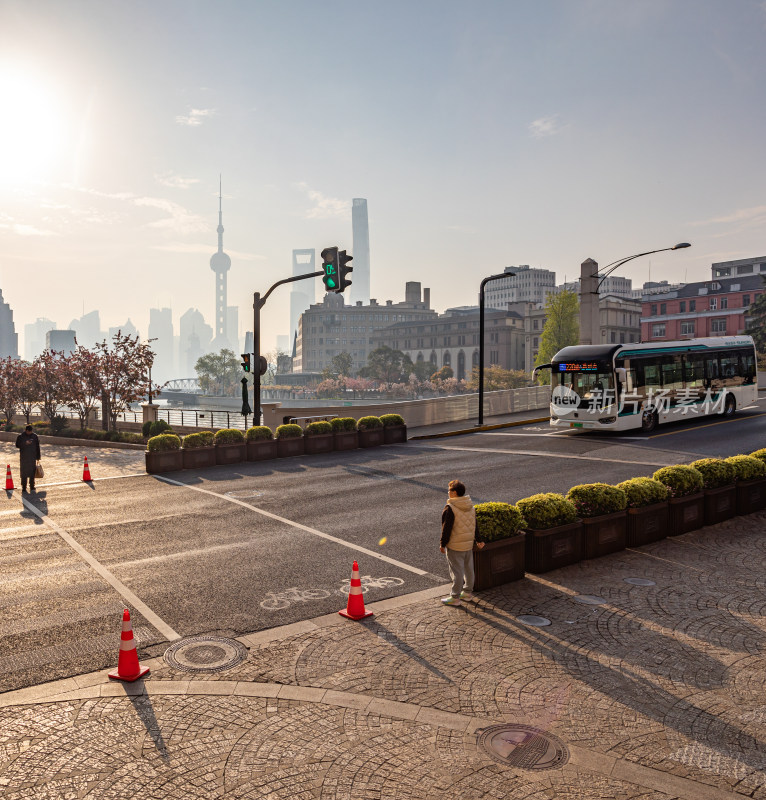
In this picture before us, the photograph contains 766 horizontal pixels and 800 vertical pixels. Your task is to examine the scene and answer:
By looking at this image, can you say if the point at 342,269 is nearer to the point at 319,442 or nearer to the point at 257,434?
the point at 257,434

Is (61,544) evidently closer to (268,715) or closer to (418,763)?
(268,715)

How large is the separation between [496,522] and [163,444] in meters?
14.4

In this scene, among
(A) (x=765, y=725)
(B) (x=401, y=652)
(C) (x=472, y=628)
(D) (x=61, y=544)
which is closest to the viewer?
(A) (x=765, y=725)

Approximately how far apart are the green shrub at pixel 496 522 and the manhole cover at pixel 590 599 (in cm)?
133

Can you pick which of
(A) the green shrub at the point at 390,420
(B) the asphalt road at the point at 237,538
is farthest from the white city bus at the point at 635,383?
(A) the green shrub at the point at 390,420

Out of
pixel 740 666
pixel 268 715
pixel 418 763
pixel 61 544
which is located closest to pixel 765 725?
pixel 740 666

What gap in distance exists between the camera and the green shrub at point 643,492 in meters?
11.7

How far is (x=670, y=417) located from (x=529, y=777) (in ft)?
80.4

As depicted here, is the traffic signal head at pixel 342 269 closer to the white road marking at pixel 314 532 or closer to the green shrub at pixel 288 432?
the green shrub at pixel 288 432

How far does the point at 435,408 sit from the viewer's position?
33.8 metres

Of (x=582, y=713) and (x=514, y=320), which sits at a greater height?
(x=514, y=320)

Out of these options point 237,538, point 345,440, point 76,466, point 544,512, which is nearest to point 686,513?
point 544,512

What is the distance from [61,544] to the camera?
12555 millimetres

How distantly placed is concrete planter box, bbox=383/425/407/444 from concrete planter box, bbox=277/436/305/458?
417 centimetres
